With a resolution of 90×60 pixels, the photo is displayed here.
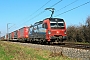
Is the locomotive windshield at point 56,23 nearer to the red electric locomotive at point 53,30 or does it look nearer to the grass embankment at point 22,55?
the red electric locomotive at point 53,30

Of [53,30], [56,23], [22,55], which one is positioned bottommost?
[22,55]

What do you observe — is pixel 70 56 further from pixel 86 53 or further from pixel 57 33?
pixel 57 33

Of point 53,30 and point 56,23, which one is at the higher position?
point 56,23

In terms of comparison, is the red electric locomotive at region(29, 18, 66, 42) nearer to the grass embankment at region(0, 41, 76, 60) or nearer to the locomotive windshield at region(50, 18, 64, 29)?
the locomotive windshield at region(50, 18, 64, 29)

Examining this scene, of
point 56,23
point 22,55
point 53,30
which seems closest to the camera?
point 22,55

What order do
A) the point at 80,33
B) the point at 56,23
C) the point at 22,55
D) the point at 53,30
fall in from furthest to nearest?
1. the point at 80,33
2. the point at 56,23
3. the point at 53,30
4. the point at 22,55

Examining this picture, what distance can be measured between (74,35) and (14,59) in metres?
38.9

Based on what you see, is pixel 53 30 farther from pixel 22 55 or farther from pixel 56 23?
pixel 22 55

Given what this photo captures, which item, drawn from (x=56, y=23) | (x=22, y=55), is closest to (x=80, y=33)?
(x=56, y=23)

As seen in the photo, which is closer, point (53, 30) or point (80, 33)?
point (53, 30)

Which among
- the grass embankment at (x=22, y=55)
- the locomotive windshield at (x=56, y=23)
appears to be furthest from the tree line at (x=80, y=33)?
the grass embankment at (x=22, y=55)

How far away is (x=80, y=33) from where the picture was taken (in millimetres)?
47781

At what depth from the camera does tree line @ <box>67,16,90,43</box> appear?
144ft

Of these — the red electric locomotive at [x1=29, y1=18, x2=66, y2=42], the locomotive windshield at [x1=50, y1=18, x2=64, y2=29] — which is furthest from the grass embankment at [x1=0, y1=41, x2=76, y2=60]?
the locomotive windshield at [x1=50, y1=18, x2=64, y2=29]
